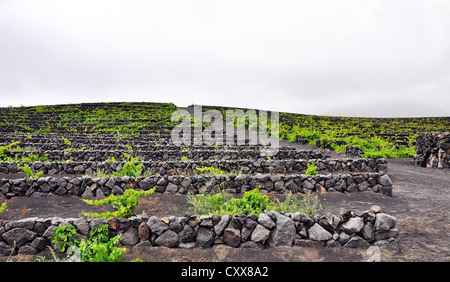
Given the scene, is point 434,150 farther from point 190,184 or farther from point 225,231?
point 225,231

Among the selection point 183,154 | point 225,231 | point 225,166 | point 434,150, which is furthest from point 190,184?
point 434,150

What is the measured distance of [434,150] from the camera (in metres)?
15.9

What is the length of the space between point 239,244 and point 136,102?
50.6m

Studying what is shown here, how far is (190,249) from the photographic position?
5246 millimetres

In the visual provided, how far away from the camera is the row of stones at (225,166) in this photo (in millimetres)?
11609

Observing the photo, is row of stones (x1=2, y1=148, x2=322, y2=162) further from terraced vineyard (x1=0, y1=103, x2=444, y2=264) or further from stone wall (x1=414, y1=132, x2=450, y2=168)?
stone wall (x1=414, y1=132, x2=450, y2=168)

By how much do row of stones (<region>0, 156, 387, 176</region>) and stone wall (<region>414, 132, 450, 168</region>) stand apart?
245 inches

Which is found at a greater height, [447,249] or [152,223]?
[152,223]

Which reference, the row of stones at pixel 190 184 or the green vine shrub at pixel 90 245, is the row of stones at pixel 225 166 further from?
the green vine shrub at pixel 90 245

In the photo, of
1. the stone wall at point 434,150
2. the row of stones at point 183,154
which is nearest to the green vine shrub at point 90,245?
the row of stones at point 183,154

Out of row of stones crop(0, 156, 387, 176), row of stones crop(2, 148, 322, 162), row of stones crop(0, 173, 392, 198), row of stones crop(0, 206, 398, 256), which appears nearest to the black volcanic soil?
row of stones crop(0, 206, 398, 256)
